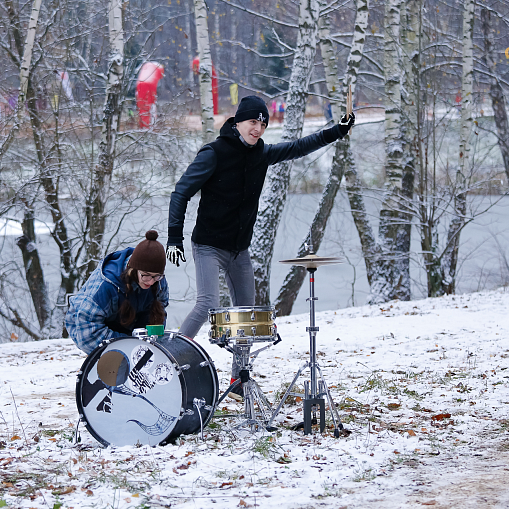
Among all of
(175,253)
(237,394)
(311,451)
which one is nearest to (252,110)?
(175,253)

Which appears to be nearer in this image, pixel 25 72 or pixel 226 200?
pixel 226 200

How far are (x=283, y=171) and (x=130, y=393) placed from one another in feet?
26.8

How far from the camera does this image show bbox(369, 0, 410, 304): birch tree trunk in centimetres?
1259

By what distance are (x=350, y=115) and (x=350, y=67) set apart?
26.4 ft

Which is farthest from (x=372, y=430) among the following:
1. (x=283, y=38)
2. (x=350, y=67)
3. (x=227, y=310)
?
(x=283, y=38)

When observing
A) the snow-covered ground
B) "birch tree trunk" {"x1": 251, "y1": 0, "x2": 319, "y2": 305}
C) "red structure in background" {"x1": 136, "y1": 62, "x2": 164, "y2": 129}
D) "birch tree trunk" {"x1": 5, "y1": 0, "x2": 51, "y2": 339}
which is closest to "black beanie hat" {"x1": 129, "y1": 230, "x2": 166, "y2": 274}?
the snow-covered ground

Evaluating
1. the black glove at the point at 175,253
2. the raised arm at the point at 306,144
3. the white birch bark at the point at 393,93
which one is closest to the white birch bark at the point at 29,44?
the white birch bark at the point at 393,93

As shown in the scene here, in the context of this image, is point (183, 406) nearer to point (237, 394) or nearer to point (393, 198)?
point (237, 394)

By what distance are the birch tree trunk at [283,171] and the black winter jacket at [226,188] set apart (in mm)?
6712

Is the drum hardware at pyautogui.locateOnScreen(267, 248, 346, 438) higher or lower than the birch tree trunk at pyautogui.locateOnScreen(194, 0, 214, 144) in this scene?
lower

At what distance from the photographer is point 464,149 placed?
12656 millimetres

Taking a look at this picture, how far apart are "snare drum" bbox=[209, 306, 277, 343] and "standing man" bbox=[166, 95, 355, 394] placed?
0.58 m

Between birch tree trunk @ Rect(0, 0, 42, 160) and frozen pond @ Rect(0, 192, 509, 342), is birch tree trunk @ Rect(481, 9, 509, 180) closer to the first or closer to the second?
frozen pond @ Rect(0, 192, 509, 342)

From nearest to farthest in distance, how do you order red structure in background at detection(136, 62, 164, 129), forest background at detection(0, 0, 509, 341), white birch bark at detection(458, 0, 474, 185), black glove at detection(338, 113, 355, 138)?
black glove at detection(338, 113, 355, 138), forest background at detection(0, 0, 509, 341), white birch bark at detection(458, 0, 474, 185), red structure in background at detection(136, 62, 164, 129)
